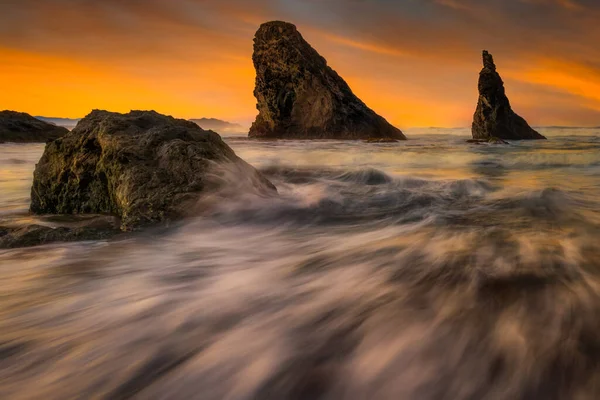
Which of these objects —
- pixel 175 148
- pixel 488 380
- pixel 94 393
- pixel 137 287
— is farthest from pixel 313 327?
pixel 175 148

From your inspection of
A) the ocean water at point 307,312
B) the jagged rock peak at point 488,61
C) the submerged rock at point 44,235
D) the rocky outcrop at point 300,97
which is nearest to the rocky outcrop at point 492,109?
the jagged rock peak at point 488,61

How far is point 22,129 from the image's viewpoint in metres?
30.8

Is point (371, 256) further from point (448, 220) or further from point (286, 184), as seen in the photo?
point (286, 184)

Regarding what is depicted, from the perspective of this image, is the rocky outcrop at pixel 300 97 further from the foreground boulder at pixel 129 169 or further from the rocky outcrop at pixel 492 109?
the foreground boulder at pixel 129 169

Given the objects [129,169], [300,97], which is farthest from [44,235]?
[300,97]

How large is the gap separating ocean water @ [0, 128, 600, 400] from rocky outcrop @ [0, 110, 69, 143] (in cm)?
3138

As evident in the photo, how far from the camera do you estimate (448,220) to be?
13.2ft

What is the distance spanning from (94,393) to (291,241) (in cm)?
227

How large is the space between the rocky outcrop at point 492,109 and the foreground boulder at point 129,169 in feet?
142

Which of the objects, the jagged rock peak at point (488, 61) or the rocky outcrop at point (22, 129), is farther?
the jagged rock peak at point (488, 61)

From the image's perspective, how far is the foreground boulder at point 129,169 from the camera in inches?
149

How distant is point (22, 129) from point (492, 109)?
139 ft

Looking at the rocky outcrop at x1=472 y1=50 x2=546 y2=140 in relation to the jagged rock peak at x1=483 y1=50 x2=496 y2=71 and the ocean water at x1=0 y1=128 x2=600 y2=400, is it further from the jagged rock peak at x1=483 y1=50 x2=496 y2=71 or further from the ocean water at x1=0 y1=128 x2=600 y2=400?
the ocean water at x1=0 y1=128 x2=600 y2=400

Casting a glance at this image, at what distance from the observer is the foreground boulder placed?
3.79 m
